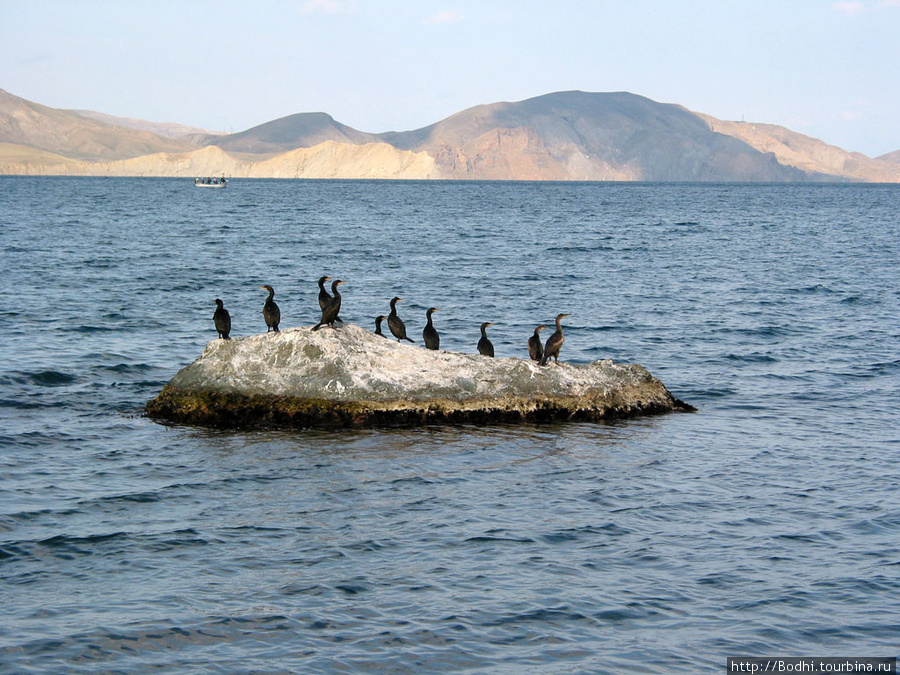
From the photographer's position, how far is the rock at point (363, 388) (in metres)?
13.7

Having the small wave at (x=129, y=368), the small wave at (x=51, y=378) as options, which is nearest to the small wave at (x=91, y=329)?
the small wave at (x=129, y=368)

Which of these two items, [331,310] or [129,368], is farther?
[129,368]

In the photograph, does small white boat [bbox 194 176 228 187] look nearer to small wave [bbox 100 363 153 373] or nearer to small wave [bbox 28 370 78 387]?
small wave [bbox 100 363 153 373]

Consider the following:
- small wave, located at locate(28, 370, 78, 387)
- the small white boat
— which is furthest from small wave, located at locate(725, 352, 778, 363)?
the small white boat

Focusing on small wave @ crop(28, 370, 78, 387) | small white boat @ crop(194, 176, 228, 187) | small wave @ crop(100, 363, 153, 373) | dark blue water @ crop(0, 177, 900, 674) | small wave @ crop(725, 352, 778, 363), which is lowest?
dark blue water @ crop(0, 177, 900, 674)

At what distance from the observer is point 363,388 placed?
45.2 feet

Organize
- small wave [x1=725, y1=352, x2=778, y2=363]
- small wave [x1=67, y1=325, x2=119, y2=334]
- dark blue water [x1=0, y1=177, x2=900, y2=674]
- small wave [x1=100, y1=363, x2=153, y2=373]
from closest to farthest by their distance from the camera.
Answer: dark blue water [x1=0, y1=177, x2=900, y2=674], small wave [x1=100, y1=363, x2=153, y2=373], small wave [x1=725, y1=352, x2=778, y2=363], small wave [x1=67, y1=325, x2=119, y2=334]

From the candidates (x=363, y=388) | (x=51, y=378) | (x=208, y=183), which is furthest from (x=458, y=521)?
(x=208, y=183)

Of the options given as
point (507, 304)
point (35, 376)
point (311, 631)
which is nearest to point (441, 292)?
point (507, 304)

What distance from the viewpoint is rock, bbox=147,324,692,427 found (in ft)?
45.0

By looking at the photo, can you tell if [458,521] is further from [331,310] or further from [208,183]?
[208,183]

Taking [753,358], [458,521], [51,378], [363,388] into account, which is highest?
[363,388]

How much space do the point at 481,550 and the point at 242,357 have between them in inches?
249

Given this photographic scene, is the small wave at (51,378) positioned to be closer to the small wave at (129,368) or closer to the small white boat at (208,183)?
the small wave at (129,368)
